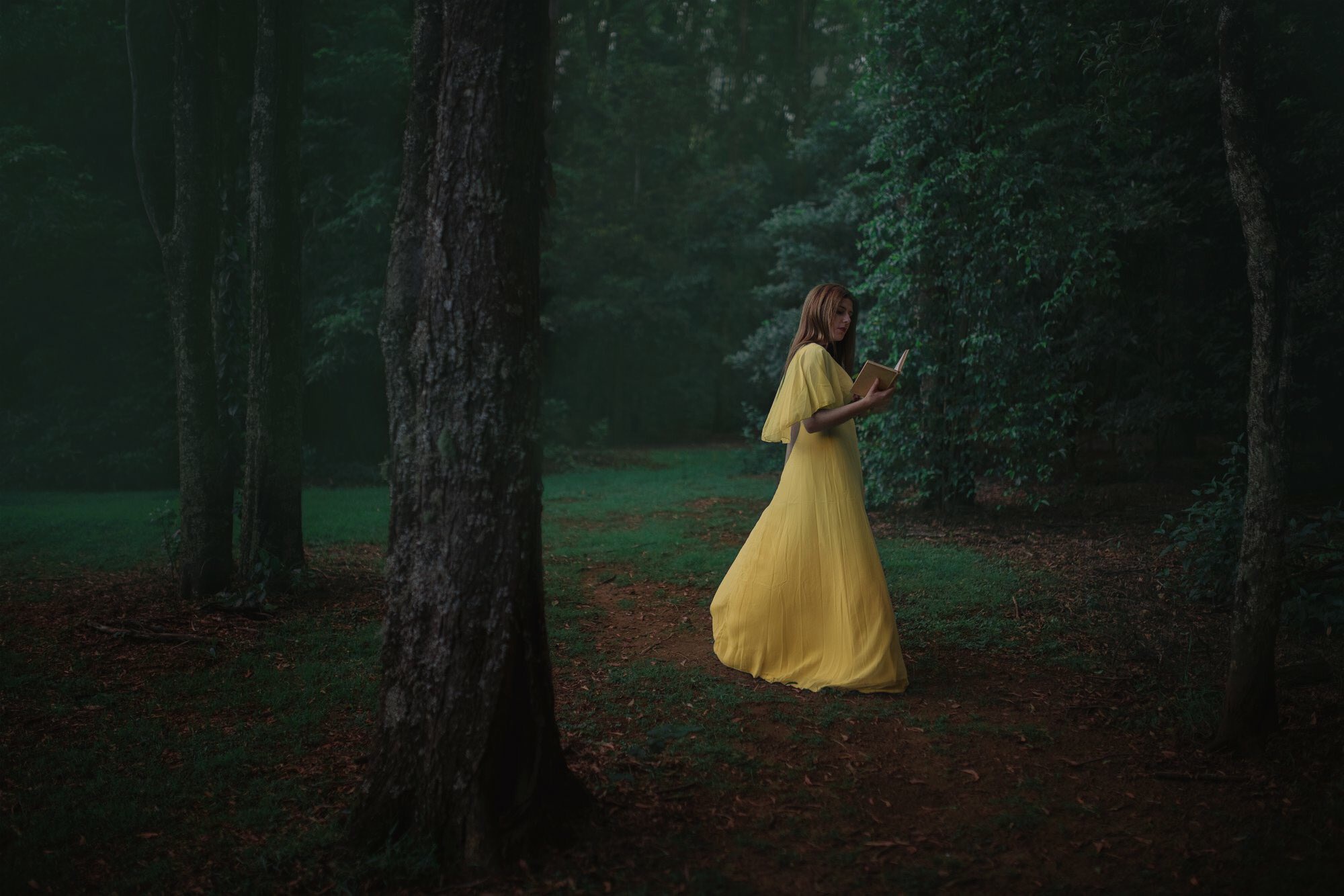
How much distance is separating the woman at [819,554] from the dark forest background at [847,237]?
2.40m

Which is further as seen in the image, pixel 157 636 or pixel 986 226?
pixel 986 226

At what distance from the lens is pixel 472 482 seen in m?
3.38

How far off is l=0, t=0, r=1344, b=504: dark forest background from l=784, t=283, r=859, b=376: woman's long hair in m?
2.33

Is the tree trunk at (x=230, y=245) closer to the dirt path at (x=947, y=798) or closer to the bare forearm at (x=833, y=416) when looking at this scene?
the dirt path at (x=947, y=798)

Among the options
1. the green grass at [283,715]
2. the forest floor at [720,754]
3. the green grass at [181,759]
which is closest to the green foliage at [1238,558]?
the forest floor at [720,754]

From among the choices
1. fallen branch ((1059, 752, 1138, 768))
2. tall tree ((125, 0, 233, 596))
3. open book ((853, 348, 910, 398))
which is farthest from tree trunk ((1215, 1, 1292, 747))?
tall tree ((125, 0, 233, 596))

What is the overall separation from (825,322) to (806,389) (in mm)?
468

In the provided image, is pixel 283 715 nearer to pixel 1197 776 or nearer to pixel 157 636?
pixel 157 636

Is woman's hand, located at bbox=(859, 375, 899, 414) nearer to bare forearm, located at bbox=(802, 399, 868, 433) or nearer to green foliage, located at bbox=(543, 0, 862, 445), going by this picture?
bare forearm, located at bbox=(802, 399, 868, 433)

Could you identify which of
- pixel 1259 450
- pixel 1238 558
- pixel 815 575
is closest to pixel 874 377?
pixel 815 575

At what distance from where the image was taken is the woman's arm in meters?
5.29

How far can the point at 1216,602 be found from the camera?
6.98 m

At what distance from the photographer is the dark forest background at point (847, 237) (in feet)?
31.9

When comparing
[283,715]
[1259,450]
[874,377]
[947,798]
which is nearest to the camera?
[947,798]
